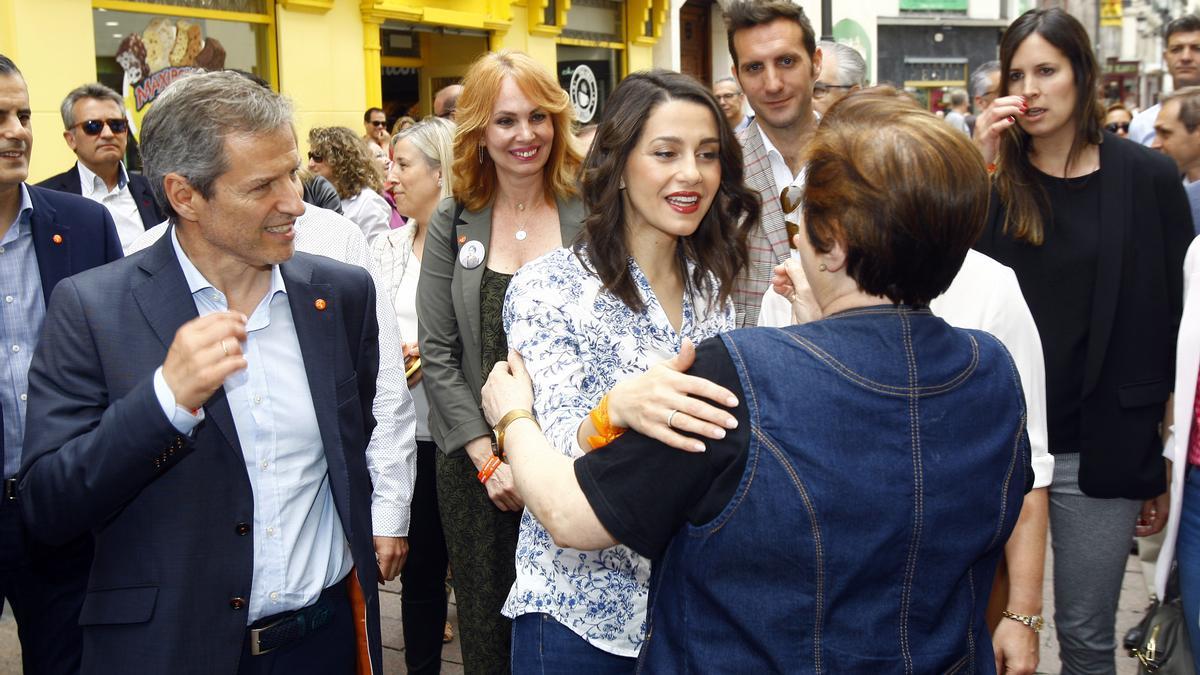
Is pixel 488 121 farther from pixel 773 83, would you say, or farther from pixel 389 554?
pixel 389 554

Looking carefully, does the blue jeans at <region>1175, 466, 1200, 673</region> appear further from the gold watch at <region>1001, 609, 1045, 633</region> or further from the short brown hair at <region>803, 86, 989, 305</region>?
the short brown hair at <region>803, 86, 989, 305</region>

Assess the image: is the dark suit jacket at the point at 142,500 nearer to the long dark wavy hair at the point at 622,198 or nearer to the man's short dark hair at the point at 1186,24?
the long dark wavy hair at the point at 622,198

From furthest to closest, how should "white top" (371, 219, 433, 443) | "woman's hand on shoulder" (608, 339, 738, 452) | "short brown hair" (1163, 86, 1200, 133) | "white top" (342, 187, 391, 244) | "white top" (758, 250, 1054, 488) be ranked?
1. "white top" (342, 187, 391, 244)
2. "short brown hair" (1163, 86, 1200, 133)
3. "white top" (371, 219, 433, 443)
4. "white top" (758, 250, 1054, 488)
5. "woman's hand on shoulder" (608, 339, 738, 452)

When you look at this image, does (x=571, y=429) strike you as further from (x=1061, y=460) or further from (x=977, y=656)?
(x=1061, y=460)

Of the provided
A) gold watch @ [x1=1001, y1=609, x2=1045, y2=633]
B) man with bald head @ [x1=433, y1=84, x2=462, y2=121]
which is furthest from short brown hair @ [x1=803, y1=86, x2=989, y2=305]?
man with bald head @ [x1=433, y1=84, x2=462, y2=121]

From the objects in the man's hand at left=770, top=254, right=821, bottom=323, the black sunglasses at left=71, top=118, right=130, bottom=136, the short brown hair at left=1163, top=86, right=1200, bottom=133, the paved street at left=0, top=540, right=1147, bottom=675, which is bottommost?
the paved street at left=0, top=540, right=1147, bottom=675

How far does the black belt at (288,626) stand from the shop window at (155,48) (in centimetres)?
869

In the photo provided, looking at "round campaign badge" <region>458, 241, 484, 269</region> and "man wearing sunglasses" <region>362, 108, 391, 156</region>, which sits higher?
"man wearing sunglasses" <region>362, 108, 391, 156</region>

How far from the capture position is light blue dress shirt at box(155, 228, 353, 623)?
2404 millimetres

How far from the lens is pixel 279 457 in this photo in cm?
245

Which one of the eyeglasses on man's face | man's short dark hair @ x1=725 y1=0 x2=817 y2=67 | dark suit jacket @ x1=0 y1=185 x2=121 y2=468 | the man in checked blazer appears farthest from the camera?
the eyeglasses on man's face

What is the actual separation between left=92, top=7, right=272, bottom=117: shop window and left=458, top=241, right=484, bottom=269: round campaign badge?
24.7ft

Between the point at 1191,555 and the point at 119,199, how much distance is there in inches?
230

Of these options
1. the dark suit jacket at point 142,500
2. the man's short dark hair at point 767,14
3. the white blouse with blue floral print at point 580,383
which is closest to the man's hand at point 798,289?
the white blouse with blue floral print at point 580,383
